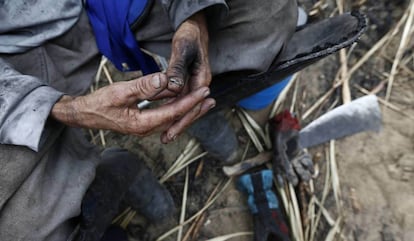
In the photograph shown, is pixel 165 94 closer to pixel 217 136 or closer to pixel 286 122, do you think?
pixel 217 136

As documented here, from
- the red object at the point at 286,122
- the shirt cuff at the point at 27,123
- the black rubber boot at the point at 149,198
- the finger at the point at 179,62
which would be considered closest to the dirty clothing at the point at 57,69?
A: the shirt cuff at the point at 27,123

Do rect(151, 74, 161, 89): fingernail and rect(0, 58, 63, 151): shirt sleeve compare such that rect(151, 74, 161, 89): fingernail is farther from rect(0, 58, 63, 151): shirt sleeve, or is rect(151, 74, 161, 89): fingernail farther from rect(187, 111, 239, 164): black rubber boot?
rect(187, 111, 239, 164): black rubber boot

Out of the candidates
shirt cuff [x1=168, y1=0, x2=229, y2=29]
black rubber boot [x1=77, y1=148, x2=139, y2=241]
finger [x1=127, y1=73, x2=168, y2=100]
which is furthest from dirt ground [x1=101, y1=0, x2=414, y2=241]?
finger [x1=127, y1=73, x2=168, y2=100]

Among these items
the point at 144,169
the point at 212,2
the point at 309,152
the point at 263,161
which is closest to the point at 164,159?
the point at 144,169

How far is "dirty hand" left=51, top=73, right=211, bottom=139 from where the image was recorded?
802 mm

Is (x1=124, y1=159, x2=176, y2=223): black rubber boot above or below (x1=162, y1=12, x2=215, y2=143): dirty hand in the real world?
below

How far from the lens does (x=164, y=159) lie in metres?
1.74

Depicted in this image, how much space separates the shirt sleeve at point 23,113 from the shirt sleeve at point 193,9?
377 millimetres

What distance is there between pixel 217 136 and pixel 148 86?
85 centimetres

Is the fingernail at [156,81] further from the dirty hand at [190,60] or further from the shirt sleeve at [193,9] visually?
the shirt sleeve at [193,9]

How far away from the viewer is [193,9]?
96 centimetres

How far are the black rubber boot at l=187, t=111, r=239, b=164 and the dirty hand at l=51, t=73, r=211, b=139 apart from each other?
69cm

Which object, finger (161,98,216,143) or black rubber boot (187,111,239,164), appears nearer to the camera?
finger (161,98,216,143)

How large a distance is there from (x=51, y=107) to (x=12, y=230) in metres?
0.32
